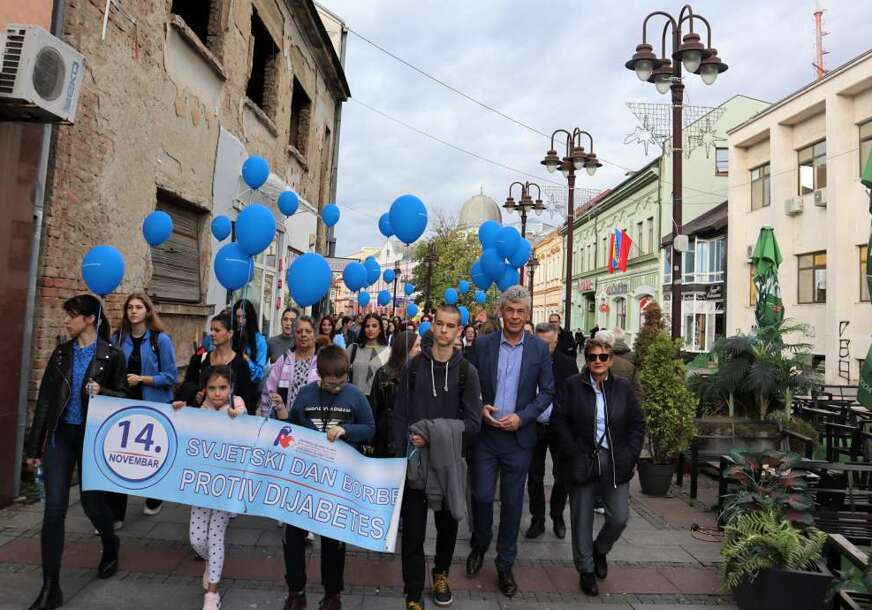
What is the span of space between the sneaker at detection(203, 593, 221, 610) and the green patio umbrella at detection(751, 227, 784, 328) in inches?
372

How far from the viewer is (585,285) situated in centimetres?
4906

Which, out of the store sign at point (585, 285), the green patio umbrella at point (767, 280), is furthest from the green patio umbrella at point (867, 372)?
the store sign at point (585, 285)

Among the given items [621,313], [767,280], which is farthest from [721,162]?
[767,280]

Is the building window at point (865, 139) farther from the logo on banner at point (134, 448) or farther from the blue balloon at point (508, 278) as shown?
the logo on banner at point (134, 448)

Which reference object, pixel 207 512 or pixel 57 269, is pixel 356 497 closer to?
pixel 207 512

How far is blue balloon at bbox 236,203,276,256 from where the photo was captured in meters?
6.33

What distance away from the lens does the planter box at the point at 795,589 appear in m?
3.68

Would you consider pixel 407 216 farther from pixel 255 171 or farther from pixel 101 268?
pixel 255 171

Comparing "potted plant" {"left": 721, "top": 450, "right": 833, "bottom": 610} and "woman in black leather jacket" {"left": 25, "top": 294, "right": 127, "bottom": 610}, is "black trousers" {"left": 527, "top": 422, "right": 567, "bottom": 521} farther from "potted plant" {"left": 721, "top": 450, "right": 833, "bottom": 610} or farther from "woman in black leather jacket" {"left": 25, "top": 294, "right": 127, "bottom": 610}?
"woman in black leather jacket" {"left": 25, "top": 294, "right": 127, "bottom": 610}

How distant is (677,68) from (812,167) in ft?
49.6

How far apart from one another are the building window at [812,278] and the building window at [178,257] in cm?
2014

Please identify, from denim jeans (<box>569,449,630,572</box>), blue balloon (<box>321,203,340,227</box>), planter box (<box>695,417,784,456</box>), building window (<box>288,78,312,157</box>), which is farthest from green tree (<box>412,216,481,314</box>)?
denim jeans (<box>569,449,630,572</box>)

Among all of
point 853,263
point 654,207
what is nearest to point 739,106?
point 654,207

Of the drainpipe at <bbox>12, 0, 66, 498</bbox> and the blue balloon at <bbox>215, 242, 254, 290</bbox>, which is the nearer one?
the drainpipe at <bbox>12, 0, 66, 498</bbox>
